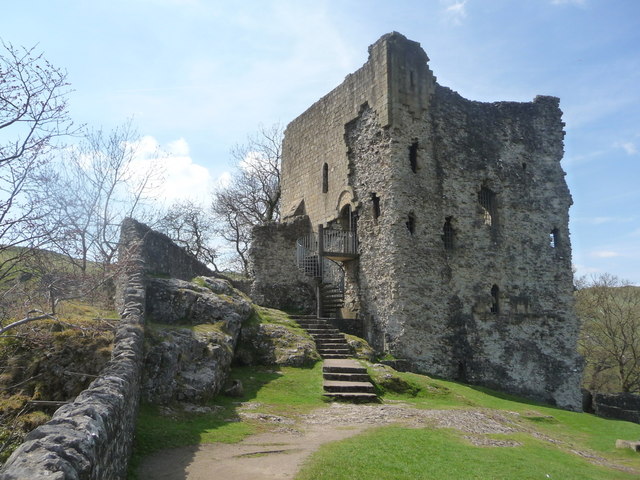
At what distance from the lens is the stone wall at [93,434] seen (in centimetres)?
364

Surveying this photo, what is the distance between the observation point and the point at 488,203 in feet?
70.6

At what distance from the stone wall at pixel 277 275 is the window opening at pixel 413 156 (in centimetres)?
658

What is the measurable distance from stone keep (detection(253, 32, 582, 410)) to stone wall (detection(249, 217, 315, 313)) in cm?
20

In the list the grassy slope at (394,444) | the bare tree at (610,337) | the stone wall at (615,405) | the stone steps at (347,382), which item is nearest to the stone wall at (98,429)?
the grassy slope at (394,444)

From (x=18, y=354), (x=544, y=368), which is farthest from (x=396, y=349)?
(x=18, y=354)

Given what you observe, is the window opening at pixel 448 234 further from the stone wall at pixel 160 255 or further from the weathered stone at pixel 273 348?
the stone wall at pixel 160 255

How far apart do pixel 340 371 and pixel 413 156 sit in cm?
965

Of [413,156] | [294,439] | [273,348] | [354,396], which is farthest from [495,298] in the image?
[294,439]

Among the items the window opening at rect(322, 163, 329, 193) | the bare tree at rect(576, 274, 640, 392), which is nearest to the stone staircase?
the window opening at rect(322, 163, 329, 193)

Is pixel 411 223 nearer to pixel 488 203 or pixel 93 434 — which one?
pixel 488 203

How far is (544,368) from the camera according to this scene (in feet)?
67.5

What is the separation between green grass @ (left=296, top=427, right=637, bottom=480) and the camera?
275 inches

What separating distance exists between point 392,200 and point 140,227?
8.98 metres

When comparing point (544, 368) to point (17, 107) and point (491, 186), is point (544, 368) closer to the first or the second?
point (491, 186)
